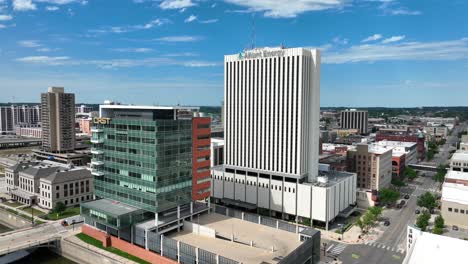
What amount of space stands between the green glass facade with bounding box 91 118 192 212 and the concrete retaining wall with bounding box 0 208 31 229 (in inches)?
1138

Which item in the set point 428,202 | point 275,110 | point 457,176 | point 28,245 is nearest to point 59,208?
point 28,245

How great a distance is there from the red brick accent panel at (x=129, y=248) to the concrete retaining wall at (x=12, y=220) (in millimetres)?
24648

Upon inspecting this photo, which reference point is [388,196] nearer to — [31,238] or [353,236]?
[353,236]

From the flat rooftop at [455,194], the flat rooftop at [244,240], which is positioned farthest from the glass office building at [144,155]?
the flat rooftop at [455,194]

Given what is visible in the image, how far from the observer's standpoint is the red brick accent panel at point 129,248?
248 feet

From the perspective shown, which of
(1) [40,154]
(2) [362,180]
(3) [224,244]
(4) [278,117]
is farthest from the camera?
(1) [40,154]

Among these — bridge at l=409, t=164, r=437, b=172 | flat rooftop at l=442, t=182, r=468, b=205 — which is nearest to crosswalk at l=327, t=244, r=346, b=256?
flat rooftop at l=442, t=182, r=468, b=205

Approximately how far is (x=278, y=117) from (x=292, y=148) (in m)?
10.7

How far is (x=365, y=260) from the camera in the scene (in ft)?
263

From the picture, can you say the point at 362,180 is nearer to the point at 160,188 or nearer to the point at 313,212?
the point at 313,212

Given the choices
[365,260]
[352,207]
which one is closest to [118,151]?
[365,260]

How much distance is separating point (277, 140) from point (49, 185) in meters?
76.2

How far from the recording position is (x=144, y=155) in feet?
279

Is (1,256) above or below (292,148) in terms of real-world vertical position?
below
